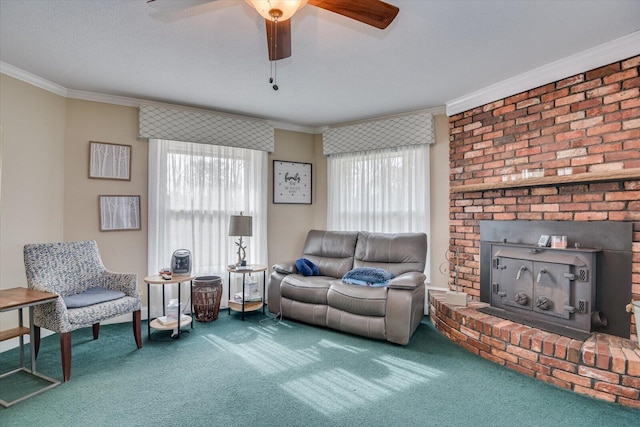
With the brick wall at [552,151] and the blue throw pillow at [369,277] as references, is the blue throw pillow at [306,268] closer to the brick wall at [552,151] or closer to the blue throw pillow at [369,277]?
the blue throw pillow at [369,277]

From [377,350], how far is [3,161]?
366cm

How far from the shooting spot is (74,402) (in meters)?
2.16

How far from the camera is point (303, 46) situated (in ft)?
8.46

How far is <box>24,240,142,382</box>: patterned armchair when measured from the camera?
248 centimetres

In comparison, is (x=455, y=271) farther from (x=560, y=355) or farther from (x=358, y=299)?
(x=560, y=355)

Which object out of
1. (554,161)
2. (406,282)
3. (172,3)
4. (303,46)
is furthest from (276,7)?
(554,161)

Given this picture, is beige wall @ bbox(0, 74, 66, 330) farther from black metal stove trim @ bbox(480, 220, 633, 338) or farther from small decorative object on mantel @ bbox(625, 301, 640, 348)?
small decorative object on mantel @ bbox(625, 301, 640, 348)

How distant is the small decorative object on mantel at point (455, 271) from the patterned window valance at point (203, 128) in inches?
104

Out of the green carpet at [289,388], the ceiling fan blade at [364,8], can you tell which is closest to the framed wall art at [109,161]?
the green carpet at [289,388]

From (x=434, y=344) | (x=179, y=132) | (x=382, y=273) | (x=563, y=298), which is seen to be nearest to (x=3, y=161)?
(x=179, y=132)

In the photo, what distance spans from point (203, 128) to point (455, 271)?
3.37 meters

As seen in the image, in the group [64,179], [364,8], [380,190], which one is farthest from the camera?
[380,190]

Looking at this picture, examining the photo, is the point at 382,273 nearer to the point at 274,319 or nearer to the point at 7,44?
the point at 274,319

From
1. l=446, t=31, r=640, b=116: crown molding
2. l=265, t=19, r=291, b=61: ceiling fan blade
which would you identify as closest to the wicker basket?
l=265, t=19, r=291, b=61: ceiling fan blade
